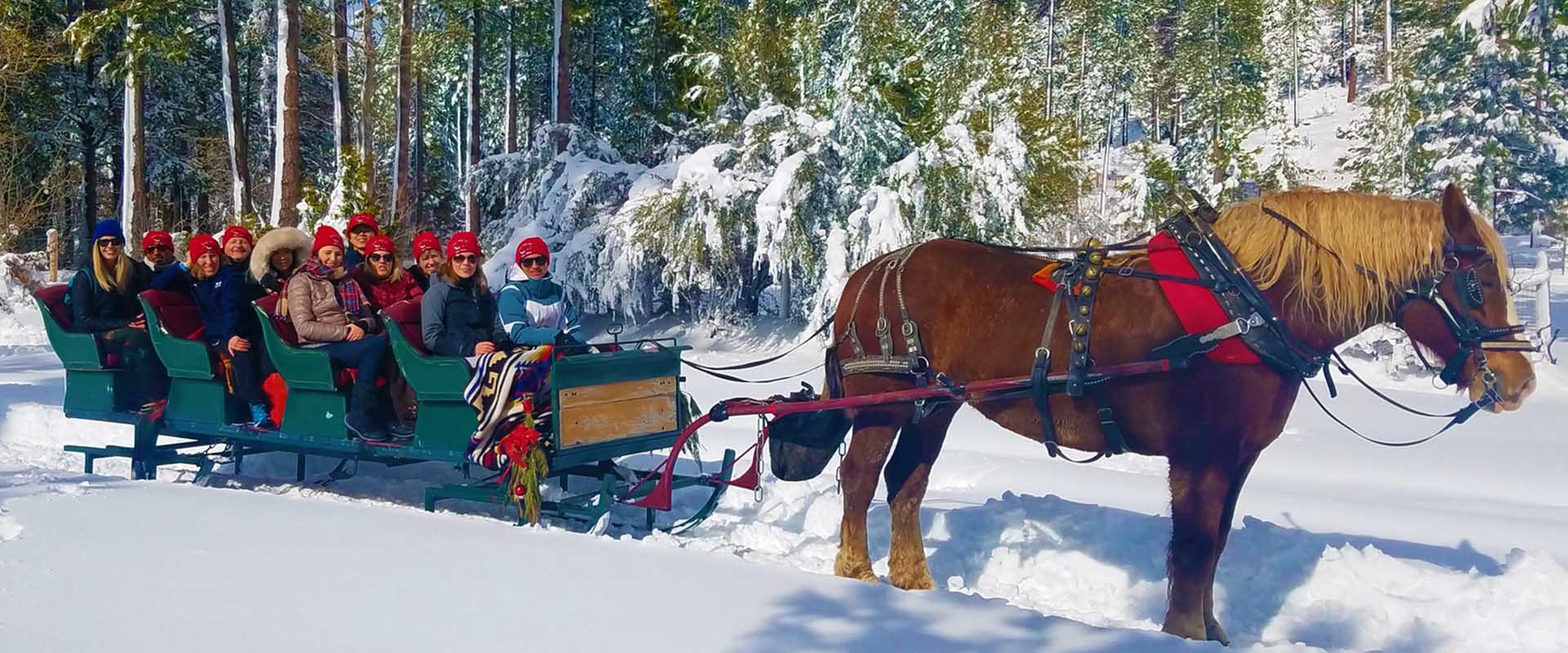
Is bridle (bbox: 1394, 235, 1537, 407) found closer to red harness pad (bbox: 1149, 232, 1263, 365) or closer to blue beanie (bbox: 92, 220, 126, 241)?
red harness pad (bbox: 1149, 232, 1263, 365)

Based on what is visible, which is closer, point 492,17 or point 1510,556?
point 1510,556

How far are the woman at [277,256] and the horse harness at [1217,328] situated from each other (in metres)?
4.61

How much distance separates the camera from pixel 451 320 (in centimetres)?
587

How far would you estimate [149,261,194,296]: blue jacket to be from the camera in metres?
7.05

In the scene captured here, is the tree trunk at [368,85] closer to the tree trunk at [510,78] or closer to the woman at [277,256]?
the tree trunk at [510,78]

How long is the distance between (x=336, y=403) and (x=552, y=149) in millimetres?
11454

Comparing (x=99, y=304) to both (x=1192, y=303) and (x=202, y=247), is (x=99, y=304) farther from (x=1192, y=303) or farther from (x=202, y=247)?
(x=1192, y=303)

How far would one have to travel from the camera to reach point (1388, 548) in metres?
5.23

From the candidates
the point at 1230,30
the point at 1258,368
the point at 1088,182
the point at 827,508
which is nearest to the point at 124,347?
the point at 827,508

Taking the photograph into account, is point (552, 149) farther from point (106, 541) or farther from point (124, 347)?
point (106, 541)

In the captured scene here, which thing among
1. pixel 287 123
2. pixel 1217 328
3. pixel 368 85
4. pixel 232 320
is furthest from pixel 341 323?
pixel 368 85

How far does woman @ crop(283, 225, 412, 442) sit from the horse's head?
497 cm

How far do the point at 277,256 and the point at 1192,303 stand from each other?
5.91 m

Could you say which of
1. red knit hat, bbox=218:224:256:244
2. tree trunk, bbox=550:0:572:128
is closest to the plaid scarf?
red knit hat, bbox=218:224:256:244
